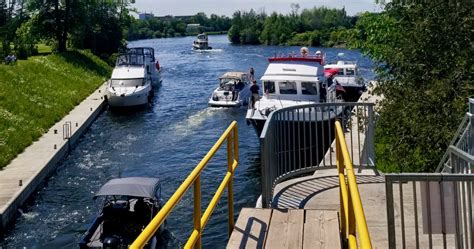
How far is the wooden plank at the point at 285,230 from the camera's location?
552 cm

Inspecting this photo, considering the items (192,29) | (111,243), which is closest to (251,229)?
(111,243)

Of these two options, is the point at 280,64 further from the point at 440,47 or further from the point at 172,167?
the point at 440,47

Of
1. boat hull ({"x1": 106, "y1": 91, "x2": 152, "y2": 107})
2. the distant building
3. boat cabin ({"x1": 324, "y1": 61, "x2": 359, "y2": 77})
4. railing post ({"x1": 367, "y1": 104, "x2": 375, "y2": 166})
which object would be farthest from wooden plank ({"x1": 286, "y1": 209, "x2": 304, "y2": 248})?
the distant building

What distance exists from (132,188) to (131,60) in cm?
3194

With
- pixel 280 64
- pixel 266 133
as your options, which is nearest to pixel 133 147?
pixel 280 64

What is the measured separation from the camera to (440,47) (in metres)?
12.1

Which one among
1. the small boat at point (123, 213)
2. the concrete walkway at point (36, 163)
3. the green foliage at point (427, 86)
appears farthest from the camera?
the concrete walkway at point (36, 163)

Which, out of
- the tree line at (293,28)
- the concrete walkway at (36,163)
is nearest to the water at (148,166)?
the concrete walkway at (36,163)

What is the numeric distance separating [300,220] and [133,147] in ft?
68.1

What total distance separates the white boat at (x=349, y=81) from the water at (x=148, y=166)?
8739 millimetres

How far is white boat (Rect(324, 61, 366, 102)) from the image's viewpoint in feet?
126

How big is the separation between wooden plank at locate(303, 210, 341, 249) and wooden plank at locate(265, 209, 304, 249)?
0.07 meters

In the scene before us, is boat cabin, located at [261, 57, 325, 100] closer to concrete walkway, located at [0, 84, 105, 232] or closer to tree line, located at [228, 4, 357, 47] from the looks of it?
concrete walkway, located at [0, 84, 105, 232]

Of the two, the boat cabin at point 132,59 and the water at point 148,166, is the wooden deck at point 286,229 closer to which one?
the water at point 148,166
